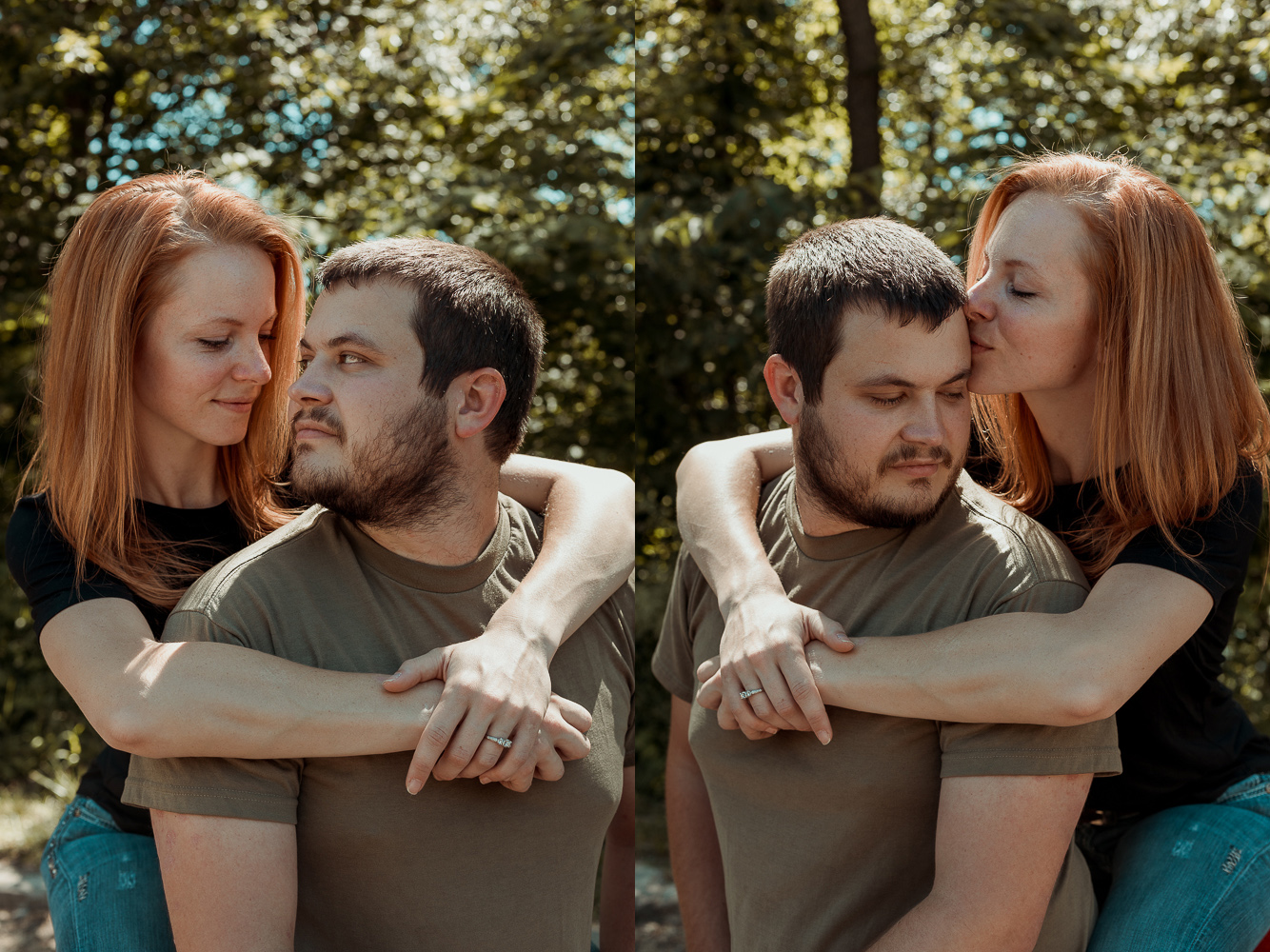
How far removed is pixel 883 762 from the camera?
4.67 feet

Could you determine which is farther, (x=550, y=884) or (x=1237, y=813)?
(x=1237, y=813)

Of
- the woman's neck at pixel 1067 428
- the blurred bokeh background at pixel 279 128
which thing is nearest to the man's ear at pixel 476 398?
the woman's neck at pixel 1067 428

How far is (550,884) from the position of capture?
148cm

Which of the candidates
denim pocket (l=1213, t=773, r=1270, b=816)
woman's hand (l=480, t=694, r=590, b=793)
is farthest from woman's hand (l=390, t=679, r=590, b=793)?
denim pocket (l=1213, t=773, r=1270, b=816)

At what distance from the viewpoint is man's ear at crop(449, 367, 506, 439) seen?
1504mm

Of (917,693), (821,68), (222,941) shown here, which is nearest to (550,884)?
(222,941)

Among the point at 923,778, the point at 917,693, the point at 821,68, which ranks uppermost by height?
the point at 821,68

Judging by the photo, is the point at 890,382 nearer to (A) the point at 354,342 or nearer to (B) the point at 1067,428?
(B) the point at 1067,428

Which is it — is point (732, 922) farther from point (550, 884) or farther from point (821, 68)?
point (821, 68)

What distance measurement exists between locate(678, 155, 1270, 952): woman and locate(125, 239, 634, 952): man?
1.08ft

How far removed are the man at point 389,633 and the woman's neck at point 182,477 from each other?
1.06 ft

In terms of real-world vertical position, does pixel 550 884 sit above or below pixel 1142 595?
below

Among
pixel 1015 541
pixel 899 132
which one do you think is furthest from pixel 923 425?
pixel 899 132

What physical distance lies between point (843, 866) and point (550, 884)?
384 mm
